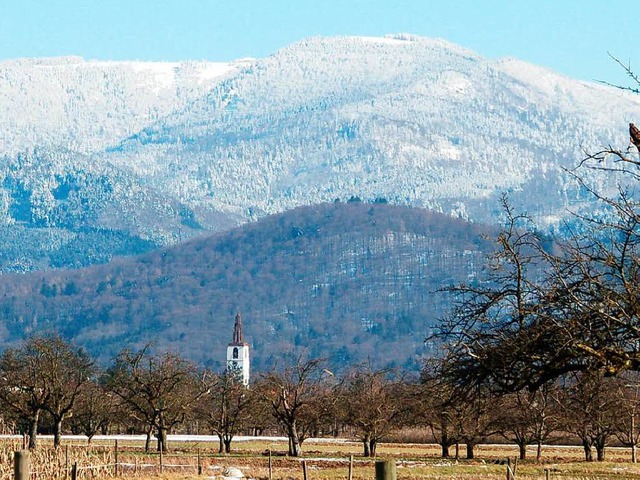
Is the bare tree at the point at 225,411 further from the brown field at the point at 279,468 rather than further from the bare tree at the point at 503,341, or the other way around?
the bare tree at the point at 503,341

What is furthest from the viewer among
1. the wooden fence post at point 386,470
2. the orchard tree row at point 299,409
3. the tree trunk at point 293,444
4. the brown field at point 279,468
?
the tree trunk at point 293,444

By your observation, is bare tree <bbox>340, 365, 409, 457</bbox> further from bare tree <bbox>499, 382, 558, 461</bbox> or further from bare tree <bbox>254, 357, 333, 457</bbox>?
bare tree <bbox>499, 382, 558, 461</bbox>

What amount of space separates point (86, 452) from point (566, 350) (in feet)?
117

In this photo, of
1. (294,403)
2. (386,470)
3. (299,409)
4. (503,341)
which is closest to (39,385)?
(294,403)

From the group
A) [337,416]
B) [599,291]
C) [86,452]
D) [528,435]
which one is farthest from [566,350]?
[337,416]

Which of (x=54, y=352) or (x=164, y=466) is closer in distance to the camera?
(x=164, y=466)

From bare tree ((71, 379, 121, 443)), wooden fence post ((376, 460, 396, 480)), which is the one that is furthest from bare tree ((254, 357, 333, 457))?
wooden fence post ((376, 460, 396, 480))

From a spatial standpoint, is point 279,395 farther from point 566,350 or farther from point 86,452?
point 566,350

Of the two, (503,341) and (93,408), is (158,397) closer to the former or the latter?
(93,408)

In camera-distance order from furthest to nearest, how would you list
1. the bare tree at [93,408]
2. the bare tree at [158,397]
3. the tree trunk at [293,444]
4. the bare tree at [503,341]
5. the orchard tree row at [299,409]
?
the bare tree at [93,408] → the bare tree at [158,397] → the tree trunk at [293,444] → the orchard tree row at [299,409] → the bare tree at [503,341]

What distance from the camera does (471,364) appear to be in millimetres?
21266

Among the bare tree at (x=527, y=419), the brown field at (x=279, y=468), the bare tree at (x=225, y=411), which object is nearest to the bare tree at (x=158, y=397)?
the bare tree at (x=225, y=411)

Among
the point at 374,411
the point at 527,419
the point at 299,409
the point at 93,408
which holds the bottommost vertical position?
the point at 527,419

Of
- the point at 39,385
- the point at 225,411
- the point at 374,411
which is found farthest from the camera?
the point at 225,411
